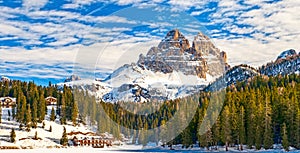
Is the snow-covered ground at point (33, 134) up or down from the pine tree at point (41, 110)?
down

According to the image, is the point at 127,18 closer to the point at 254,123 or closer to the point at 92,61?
the point at 92,61

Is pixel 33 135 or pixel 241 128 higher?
pixel 241 128

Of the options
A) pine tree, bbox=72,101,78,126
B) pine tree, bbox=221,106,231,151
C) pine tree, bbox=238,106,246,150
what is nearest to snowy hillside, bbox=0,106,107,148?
pine tree, bbox=72,101,78,126

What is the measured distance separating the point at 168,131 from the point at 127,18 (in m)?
57.4

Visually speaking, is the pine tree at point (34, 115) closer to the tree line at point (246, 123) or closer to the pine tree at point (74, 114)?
the pine tree at point (74, 114)

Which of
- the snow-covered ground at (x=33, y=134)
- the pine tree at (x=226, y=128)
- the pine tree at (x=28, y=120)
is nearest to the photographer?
the pine tree at (x=226, y=128)

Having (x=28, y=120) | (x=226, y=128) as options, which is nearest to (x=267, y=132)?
(x=226, y=128)

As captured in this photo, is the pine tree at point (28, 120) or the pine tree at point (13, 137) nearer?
the pine tree at point (13, 137)

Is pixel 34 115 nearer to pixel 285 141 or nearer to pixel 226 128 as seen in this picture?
pixel 226 128

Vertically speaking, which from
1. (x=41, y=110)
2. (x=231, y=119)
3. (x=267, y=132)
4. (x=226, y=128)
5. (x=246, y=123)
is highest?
(x=41, y=110)

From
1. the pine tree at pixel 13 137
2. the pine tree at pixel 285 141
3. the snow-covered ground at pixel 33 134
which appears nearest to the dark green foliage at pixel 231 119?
the pine tree at pixel 285 141

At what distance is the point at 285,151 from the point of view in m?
77.8

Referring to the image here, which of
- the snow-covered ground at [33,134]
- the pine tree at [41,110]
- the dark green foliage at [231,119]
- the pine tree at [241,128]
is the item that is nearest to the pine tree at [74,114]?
the dark green foliage at [231,119]

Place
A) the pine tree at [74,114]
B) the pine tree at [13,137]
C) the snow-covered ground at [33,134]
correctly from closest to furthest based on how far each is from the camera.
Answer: the pine tree at [13,137] < the snow-covered ground at [33,134] < the pine tree at [74,114]
